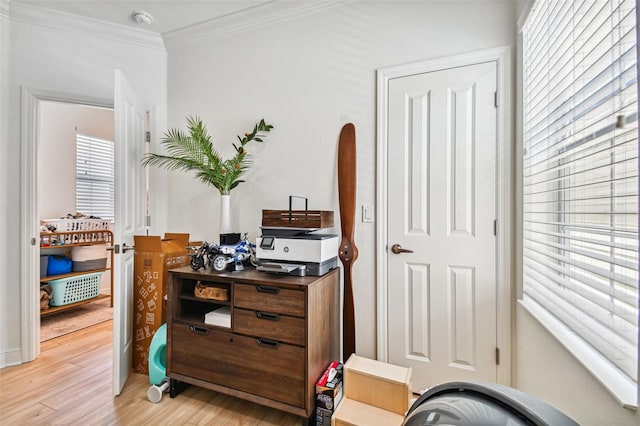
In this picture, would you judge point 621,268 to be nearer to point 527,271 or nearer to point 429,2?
point 527,271

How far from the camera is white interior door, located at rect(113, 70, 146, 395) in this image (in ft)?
6.25

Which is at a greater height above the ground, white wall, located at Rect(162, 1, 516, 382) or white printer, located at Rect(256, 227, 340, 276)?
white wall, located at Rect(162, 1, 516, 382)

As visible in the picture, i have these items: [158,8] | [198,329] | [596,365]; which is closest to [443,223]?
[596,365]

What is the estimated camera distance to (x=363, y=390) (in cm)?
160

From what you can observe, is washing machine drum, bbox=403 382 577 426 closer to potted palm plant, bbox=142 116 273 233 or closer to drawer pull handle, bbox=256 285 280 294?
drawer pull handle, bbox=256 285 280 294

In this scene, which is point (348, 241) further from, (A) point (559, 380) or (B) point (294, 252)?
(A) point (559, 380)

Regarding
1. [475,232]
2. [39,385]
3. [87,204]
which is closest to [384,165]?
[475,232]

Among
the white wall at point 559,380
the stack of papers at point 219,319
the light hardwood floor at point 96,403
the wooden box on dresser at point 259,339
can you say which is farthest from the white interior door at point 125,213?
the white wall at point 559,380

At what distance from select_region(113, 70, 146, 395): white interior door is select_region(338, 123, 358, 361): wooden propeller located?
1.43m

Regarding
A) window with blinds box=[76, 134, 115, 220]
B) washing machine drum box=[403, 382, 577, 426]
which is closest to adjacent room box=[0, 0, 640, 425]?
washing machine drum box=[403, 382, 577, 426]

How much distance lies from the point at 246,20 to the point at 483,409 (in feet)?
9.03

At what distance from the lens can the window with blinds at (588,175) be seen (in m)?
0.84

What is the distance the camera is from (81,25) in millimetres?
2432

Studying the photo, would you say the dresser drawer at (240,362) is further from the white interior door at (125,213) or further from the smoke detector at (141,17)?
the smoke detector at (141,17)
